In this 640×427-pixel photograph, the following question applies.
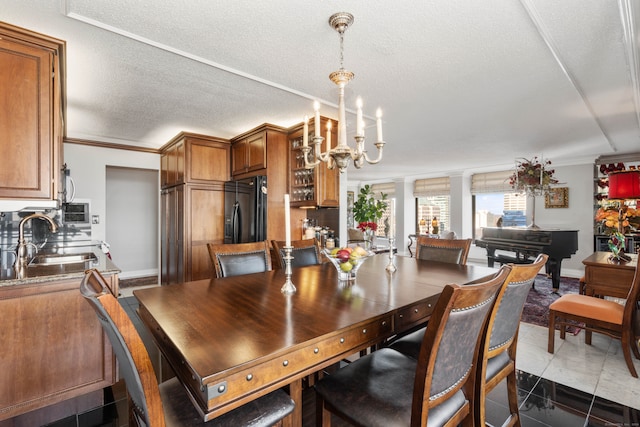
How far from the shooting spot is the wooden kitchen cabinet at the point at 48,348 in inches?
65.9

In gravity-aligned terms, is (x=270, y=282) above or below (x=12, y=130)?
below

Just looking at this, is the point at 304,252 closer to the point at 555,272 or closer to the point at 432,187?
the point at 555,272

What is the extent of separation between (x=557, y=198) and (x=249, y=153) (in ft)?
20.2

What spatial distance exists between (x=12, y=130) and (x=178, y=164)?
8.07 feet

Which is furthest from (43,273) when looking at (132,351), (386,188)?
(386,188)

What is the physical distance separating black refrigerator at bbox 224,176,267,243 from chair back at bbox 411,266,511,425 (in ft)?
Result: 9.19

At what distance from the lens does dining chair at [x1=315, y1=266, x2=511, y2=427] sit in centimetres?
96

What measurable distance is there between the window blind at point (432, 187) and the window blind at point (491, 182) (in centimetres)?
63

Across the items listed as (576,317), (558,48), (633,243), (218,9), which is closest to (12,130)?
(218,9)

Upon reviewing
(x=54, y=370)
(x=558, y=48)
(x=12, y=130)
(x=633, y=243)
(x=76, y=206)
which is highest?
(x=558, y=48)

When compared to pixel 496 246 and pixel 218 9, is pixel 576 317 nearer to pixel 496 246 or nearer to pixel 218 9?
pixel 496 246

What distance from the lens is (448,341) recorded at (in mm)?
1002

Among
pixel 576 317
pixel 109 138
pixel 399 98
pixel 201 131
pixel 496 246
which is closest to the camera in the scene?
pixel 576 317

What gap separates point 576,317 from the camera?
2535 millimetres
